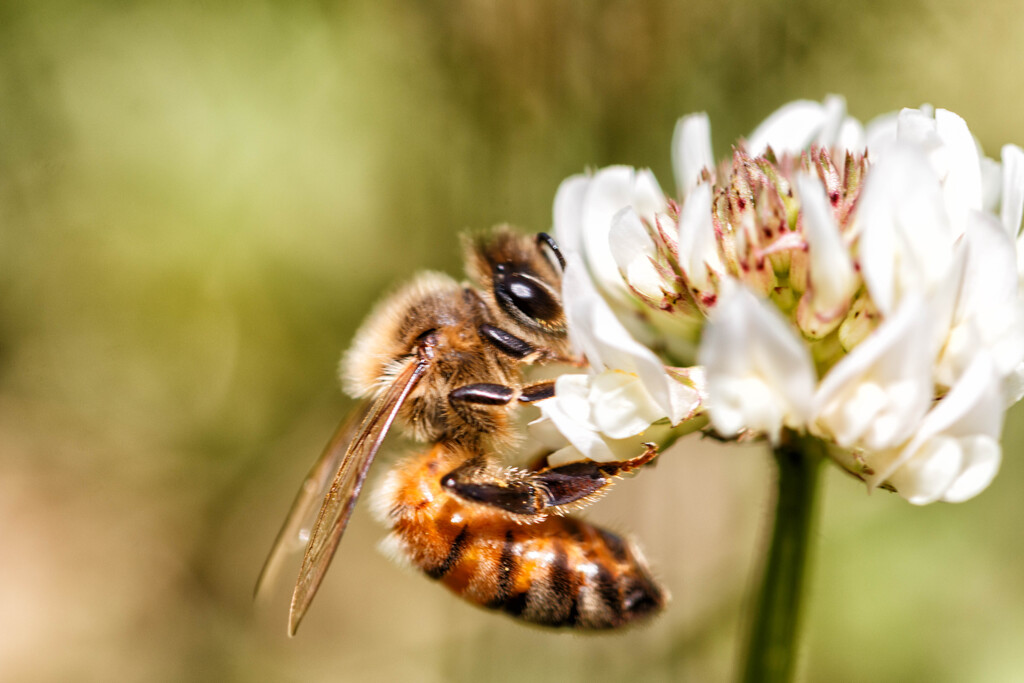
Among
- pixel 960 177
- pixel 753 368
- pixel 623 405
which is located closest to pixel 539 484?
pixel 623 405

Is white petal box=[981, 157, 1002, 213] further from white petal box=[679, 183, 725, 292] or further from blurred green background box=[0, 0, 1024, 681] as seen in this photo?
blurred green background box=[0, 0, 1024, 681]

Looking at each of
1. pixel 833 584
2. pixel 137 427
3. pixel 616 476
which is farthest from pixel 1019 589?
pixel 137 427

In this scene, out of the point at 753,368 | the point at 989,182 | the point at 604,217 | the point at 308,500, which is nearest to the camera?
the point at 753,368

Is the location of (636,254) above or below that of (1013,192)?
below

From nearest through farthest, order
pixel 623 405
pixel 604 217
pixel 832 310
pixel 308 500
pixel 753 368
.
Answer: pixel 753 368
pixel 832 310
pixel 623 405
pixel 604 217
pixel 308 500

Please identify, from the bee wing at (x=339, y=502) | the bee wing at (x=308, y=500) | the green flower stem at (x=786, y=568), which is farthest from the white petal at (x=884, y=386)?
the bee wing at (x=308, y=500)

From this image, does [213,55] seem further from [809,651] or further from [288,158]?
[809,651]

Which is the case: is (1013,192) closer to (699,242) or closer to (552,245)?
(699,242)

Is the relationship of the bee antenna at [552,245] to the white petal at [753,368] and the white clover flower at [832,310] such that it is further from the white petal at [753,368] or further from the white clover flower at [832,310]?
the white petal at [753,368]
